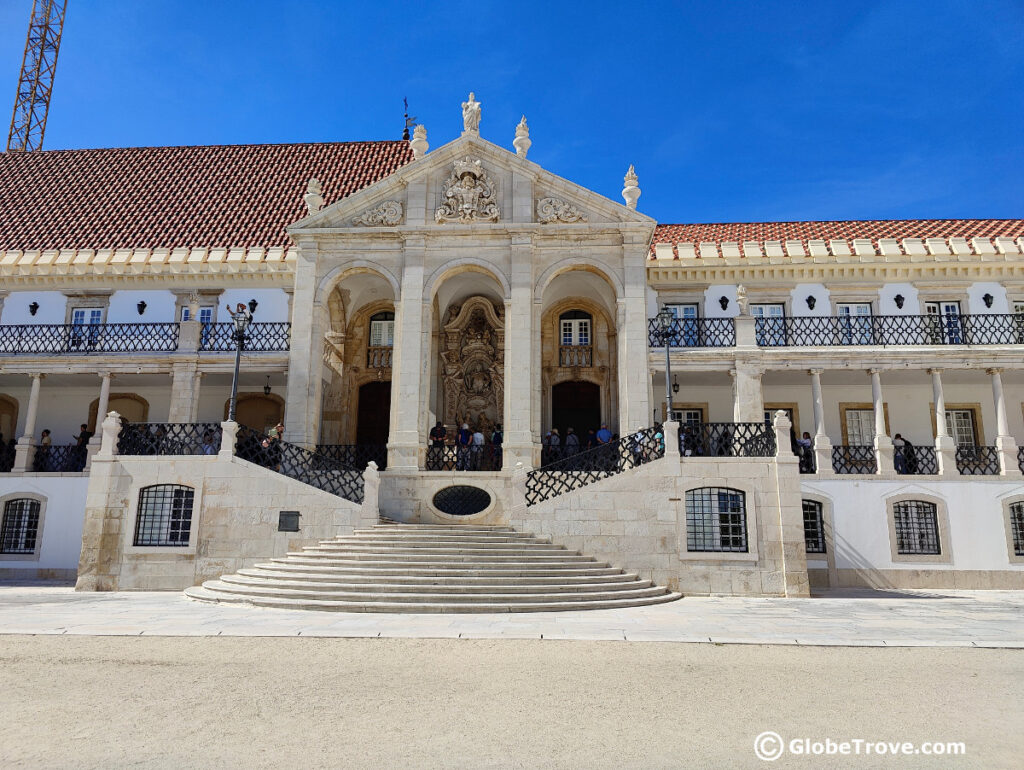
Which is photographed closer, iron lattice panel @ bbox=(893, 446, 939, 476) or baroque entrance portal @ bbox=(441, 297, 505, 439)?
iron lattice panel @ bbox=(893, 446, 939, 476)

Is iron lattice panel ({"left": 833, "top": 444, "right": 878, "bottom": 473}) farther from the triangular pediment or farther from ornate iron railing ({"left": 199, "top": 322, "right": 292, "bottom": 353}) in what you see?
ornate iron railing ({"left": 199, "top": 322, "right": 292, "bottom": 353})

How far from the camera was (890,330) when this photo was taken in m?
20.4

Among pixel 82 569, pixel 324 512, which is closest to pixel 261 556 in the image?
pixel 324 512

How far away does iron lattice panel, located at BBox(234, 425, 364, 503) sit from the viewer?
53.6 ft

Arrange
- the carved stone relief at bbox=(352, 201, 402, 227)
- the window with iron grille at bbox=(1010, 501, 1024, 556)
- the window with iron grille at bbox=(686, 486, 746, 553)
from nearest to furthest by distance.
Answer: the window with iron grille at bbox=(686, 486, 746, 553), the window with iron grille at bbox=(1010, 501, 1024, 556), the carved stone relief at bbox=(352, 201, 402, 227)

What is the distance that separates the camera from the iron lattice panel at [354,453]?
17.9 metres

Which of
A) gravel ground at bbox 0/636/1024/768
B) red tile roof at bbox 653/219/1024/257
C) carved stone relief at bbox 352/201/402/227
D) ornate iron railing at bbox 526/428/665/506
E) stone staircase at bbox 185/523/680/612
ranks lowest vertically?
gravel ground at bbox 0/636/1024/768

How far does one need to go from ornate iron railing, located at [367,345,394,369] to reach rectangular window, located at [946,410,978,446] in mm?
17333

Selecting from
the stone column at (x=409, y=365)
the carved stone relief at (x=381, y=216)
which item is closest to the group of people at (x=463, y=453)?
the stone column at (x=409, y=365)

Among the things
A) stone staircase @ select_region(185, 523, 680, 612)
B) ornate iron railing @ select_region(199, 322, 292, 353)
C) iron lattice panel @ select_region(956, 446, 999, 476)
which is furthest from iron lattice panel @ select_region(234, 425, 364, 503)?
iron lattice panel @ select_region(956, 446, 999, 476)

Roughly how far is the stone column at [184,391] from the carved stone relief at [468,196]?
8593 millimetres

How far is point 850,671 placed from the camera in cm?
686

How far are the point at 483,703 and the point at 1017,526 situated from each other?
58.9ft

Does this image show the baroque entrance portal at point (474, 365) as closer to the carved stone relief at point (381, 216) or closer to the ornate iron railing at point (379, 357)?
the ornate iron railing at point (379, 357)
